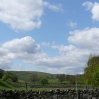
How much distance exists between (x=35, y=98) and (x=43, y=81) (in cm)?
9333

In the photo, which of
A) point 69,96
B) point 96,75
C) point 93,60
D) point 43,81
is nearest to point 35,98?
point 69,96

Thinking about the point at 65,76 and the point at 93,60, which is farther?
the point at 65,76

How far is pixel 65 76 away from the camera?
139 m

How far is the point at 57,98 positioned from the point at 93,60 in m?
42.7

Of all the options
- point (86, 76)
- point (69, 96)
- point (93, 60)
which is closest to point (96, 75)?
point (86, 76)

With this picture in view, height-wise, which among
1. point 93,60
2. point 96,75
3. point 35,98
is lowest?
point 35,98

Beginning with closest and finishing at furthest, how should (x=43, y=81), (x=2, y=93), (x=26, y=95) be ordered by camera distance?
(x=2, y=93) → (x=26, y=95) → (x=43, y=81)

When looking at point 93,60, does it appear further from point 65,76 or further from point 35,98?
point 65,76

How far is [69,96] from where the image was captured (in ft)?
79.0

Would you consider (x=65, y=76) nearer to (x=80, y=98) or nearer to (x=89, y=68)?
(x=89, y=68)

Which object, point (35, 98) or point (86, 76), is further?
point (86, 76)

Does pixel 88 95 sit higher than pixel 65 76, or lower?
lower

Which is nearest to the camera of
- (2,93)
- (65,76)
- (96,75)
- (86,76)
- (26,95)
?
(2,93)

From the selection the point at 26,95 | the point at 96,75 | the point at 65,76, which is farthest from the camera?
the point at 65,76
